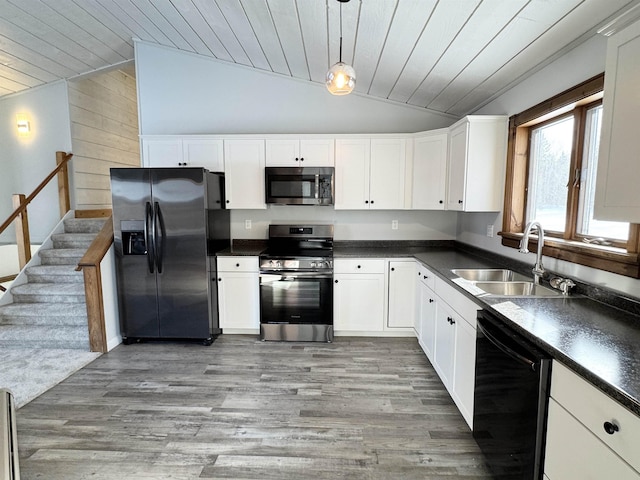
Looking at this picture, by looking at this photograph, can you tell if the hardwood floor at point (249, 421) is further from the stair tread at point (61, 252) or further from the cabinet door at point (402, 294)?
the stair tread at point (61, 252)

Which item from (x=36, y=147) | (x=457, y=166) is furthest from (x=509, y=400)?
(x=36, y=147)

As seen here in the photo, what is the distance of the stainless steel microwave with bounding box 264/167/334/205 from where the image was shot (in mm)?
3482

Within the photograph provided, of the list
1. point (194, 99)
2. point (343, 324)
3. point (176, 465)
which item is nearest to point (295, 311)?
point (343, 324)

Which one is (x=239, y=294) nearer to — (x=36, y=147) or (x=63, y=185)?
(x=63, y=185)

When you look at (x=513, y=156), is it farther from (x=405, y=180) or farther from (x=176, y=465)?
(x=176, y=465)

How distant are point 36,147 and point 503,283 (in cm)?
607

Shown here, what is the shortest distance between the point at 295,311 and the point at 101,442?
72.0 inches

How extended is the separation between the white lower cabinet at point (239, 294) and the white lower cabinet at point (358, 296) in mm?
851

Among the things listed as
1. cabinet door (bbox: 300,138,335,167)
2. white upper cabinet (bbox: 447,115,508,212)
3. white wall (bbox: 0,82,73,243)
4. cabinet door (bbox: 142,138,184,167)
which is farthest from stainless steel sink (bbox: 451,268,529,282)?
white wall (bbox: 0,82,73,243)

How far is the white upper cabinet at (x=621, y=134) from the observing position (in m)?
1.20

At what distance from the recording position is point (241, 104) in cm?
390

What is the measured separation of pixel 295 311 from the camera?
3377 mm

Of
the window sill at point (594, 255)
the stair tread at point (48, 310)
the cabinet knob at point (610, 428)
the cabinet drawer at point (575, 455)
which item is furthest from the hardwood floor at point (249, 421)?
the window sill at point (594, 255)

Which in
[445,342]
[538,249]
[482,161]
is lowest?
[445,342]
